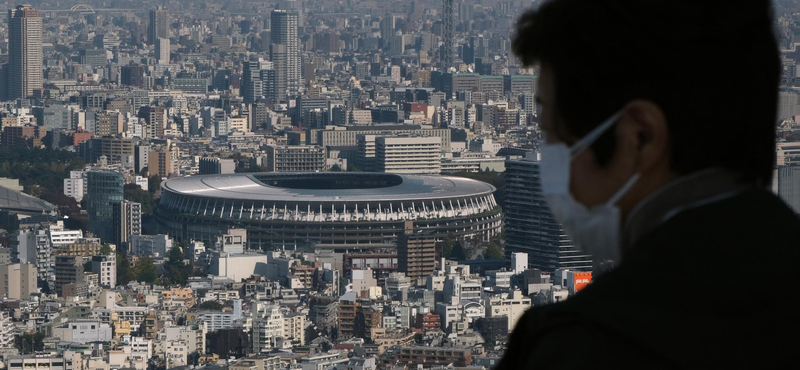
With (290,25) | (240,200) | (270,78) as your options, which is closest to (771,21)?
(240,200)

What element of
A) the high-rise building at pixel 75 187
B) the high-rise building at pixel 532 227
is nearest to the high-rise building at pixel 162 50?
the high-rise building at pixel 75 187

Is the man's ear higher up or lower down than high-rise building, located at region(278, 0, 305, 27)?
lower down

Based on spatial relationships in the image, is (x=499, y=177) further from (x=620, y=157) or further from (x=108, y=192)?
(x=620, y=157)

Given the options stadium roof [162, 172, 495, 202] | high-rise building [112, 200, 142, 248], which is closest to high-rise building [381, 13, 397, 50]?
stadium roof [162, 172, 495, 202]

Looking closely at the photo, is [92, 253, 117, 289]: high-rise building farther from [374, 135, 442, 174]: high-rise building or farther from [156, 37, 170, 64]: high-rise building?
[156, 37, 170, 64]: high-rise building

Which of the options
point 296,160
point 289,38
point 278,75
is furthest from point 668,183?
point 289,38

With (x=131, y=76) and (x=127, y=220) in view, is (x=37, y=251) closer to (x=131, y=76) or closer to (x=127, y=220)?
(x=127, y=220)
